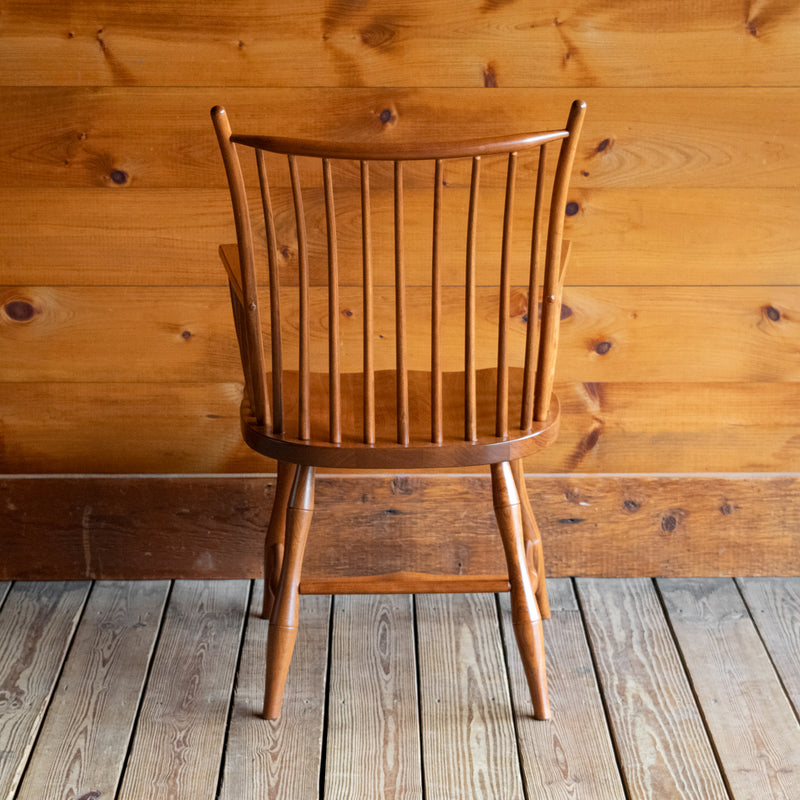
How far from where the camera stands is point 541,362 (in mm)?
1382

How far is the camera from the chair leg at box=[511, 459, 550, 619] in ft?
5.24

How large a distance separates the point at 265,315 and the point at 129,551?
55 cm

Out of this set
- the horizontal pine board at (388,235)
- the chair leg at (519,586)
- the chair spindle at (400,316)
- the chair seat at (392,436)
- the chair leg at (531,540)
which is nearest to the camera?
the chair spindle at (400,316)

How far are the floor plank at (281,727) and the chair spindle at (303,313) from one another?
0.49 metres

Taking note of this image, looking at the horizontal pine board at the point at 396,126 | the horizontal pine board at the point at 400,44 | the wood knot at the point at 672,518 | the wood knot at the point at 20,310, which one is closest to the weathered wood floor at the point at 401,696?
the wood knot at the point at 672,518

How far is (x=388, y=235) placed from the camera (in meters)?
1.76

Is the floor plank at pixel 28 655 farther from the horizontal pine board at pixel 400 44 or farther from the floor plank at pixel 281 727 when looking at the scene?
the horizontal pine board at pixel 400 44

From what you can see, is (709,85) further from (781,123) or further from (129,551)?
(129,551)

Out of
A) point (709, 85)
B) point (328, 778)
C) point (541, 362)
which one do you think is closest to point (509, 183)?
point (541, 362)

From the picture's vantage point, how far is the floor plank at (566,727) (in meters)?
1.42

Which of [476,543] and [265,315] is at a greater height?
[265,315]

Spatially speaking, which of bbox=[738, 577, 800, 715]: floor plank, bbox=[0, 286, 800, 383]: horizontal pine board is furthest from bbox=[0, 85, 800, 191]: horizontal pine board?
bbox=[738, 577, 800, 715]: floor plank

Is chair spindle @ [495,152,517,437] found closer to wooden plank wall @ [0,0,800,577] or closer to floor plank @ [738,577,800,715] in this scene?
wooden plank wall @ [0,0,800,577]

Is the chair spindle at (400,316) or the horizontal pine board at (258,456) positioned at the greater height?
the chair spindle at (400,316)
